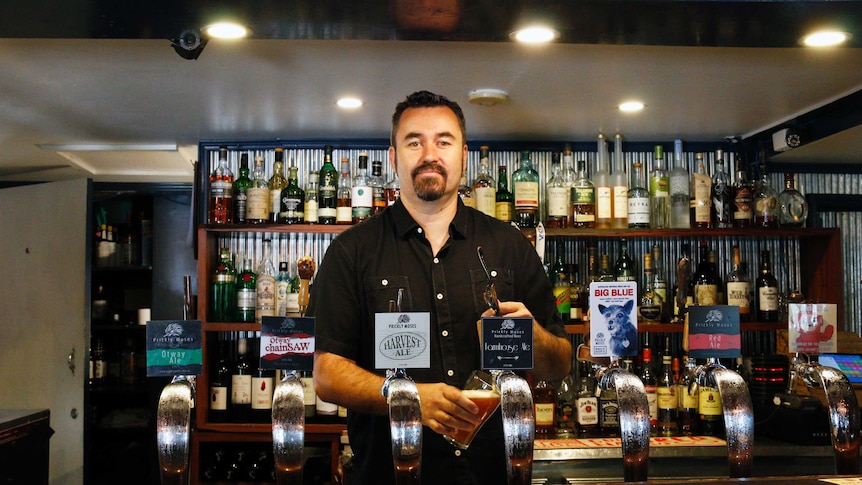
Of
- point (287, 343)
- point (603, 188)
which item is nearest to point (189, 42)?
point (287, 343)

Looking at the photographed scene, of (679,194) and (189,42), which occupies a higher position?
(189,42)

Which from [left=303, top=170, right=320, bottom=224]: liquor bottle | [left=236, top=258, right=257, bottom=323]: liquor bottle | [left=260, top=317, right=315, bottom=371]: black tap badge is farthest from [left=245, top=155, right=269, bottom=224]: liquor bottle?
[left=260, top=317, right=315, bottom=371]: black tap badge

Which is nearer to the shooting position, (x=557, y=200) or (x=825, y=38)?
(x=825, y=38)

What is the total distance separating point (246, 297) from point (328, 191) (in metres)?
0.65

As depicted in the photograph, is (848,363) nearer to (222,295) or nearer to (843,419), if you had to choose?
(843,419)

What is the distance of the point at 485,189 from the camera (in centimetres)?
388

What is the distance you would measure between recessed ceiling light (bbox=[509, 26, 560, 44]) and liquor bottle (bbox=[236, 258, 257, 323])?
2177 millimetres

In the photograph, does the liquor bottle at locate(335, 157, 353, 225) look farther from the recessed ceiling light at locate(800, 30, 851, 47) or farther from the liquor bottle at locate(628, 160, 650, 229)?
the recessed ceiling light at locate(800, 30, 851, 47)

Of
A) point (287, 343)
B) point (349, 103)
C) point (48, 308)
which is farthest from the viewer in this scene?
point (48, 308)

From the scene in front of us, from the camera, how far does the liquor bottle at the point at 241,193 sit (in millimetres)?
3973

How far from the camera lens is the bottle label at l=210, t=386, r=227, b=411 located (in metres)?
3.98

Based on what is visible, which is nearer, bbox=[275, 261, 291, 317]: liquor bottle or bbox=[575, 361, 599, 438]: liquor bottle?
bbox=[575, 361, 599, 438]: liquor bottle

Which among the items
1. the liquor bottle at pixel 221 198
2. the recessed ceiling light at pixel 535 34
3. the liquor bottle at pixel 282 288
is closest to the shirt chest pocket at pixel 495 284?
the recessed ceiling light at pixel 535 34

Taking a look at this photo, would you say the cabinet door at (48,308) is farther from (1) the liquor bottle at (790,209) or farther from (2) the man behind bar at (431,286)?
(1) the liquor bottle at (790,209)
